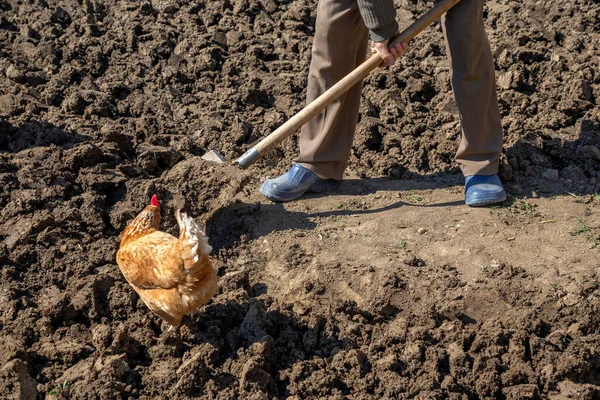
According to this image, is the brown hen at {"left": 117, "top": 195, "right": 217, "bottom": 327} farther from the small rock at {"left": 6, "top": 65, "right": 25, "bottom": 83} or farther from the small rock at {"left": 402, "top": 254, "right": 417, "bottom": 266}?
the small rock at {"left": 6, "top": 65, "right": 25, "bottom": 83}

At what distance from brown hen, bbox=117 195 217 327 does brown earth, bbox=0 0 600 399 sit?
0.77 feet

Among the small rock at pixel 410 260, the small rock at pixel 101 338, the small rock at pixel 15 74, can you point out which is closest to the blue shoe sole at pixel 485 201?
the small rock at pixel 410 260

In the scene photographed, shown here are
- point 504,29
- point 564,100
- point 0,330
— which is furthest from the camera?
point 504,29

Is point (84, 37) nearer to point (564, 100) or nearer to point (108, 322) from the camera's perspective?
point (108, 322)

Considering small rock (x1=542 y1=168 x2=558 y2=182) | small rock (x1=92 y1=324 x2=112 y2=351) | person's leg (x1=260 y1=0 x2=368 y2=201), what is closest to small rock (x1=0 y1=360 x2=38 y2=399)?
small rock (x1=92 y1=324 x2=112 y2=351)

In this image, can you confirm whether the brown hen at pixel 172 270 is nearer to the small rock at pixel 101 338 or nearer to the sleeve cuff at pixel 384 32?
the small rock at pixel 101 338

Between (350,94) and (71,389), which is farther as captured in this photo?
(350,94)

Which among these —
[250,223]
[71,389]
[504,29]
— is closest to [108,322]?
[71,389]

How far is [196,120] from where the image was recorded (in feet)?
22.4

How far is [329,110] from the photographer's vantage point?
5656 mm

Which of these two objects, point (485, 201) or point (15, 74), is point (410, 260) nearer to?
point (485, 201)

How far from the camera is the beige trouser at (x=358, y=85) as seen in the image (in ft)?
17.3

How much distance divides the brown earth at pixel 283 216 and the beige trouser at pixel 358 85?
31cm

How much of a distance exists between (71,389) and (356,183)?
2707 millimetres
